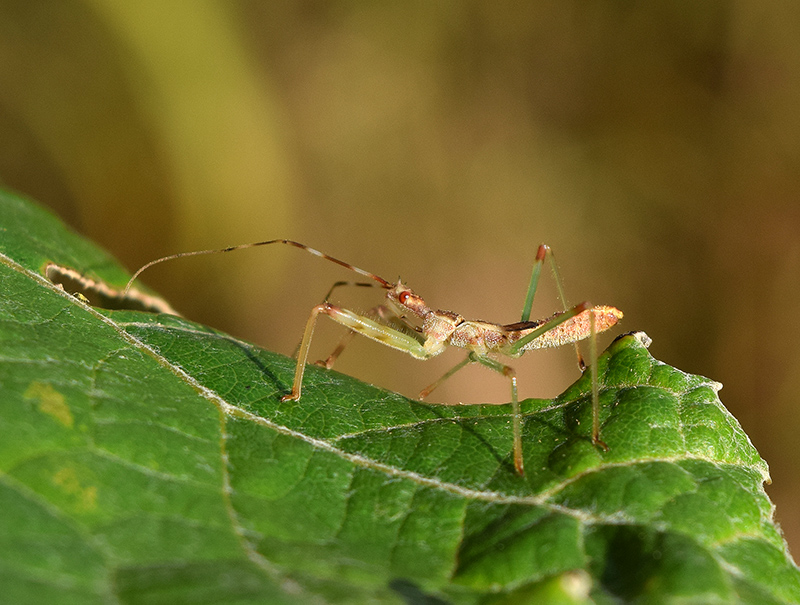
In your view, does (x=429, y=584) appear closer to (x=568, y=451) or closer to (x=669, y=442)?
(x=568, y=451)

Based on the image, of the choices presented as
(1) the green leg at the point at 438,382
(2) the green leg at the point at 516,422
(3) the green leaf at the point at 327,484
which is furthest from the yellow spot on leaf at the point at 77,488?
(1) the green leg at the point at 438,382

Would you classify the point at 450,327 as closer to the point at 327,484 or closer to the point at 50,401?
the point at 327,484

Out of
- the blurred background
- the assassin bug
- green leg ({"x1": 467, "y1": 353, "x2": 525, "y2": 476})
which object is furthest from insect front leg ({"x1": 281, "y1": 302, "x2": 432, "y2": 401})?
the blurred background

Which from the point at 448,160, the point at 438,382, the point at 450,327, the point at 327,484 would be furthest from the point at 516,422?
the point at 448,160

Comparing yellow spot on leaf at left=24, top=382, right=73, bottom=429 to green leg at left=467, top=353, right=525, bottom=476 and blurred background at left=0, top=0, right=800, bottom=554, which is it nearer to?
green leg at left=467, top=353, right=525, bottom=476

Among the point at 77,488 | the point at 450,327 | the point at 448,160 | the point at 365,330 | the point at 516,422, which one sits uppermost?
the point at 448,160

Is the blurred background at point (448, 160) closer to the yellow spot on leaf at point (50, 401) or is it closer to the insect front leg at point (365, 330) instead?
the insect front leg at point (365, 330)

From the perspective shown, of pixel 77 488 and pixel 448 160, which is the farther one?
pixel 448 160
